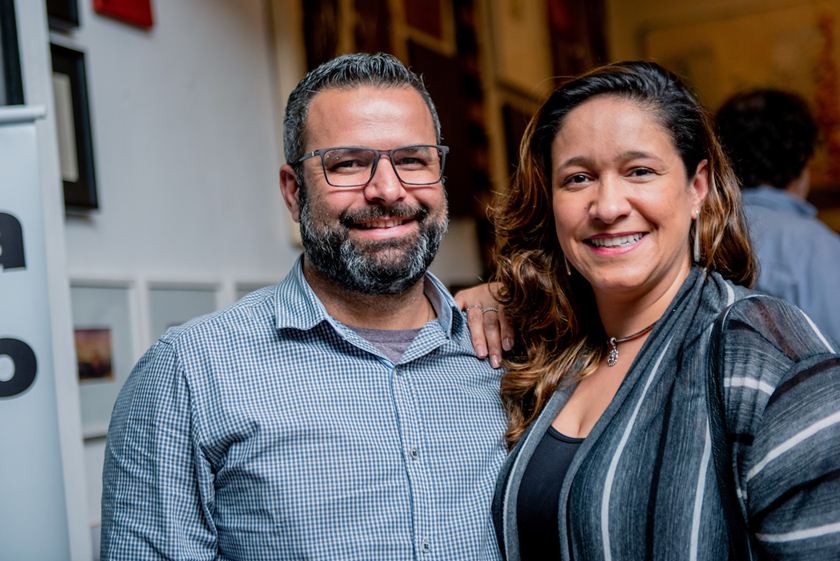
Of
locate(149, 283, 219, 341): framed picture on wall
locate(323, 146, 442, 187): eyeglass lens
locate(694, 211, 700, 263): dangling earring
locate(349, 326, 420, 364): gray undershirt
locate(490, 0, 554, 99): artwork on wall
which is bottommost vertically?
locate(349, 326, 420, 364): gray undershirt

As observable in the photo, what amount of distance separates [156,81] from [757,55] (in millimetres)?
4407

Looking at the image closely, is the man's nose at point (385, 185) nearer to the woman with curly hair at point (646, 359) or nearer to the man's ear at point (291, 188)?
the man's ear at point (291, 188)

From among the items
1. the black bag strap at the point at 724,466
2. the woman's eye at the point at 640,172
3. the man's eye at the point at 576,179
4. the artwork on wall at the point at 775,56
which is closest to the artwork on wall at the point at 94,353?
the man's eye at the point at 576,179

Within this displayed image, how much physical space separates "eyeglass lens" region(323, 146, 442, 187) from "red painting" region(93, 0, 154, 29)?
3.06ft

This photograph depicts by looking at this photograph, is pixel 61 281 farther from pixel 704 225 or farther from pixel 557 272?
pixel 704 225

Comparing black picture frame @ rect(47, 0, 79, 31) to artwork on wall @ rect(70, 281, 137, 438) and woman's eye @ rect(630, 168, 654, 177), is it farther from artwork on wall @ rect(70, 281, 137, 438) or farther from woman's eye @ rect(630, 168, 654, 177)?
woman's eye @ rect(630, 168, 654, 177)

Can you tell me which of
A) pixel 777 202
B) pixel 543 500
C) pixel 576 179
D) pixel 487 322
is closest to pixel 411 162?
pixel 576 179

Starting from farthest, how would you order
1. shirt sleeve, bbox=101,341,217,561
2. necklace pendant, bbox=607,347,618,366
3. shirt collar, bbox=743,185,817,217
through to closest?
1. shirt collar, bbox=743,185,817,217
2. necklace pendant, bbox=607,347,618,366
3. shirt sleeve, bbox=101,341,217,561

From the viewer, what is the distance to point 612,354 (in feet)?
6.40

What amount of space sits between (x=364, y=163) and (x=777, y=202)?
1.49 metres

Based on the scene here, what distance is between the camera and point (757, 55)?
6082 millimetres

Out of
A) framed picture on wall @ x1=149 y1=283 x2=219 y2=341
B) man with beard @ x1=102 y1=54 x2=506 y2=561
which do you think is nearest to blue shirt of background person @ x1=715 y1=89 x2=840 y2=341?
man with beard @ x1=102 y1=54 x2=506 y2=561

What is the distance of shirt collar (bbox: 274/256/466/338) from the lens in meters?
1.84

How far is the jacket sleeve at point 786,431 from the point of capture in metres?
1.40
